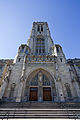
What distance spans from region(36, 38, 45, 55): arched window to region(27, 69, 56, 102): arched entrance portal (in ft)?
33.5

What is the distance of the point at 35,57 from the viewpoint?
20.4 meters

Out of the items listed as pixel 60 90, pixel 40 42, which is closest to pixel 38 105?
pixel 60 90

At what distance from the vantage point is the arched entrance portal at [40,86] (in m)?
14.5

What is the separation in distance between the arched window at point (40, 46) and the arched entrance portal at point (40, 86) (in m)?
10.2

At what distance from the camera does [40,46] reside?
94.4 feet

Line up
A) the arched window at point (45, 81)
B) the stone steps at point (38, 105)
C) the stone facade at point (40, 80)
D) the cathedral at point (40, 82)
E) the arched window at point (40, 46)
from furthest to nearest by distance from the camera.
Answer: the arched window at point (40, 46) < the arched window at point (45, 81) < the stone facade at point (40, 80) < the cathedral at point (40, 82) < the stone steps at point (38, 105)

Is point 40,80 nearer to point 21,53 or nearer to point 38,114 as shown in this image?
point 38,114

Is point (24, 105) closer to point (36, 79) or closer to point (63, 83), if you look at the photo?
point (36, 79)

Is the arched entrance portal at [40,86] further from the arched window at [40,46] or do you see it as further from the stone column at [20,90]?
the arched window at [40,46]

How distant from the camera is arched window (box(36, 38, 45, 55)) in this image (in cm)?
2680

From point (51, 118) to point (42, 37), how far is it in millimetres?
28659

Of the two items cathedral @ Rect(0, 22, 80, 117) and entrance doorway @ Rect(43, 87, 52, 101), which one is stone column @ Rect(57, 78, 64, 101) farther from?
entrance doorway @ Rect(43, 87, 52, 101)

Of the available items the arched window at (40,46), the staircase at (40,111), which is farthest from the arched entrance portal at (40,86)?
the arched window at (40,46)

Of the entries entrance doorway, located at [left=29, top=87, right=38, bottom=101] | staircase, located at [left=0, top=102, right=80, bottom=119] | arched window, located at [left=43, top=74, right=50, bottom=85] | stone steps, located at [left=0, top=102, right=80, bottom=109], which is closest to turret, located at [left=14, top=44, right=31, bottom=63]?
arched window, located at [left=43, top=74, right=50, bottom=85]
